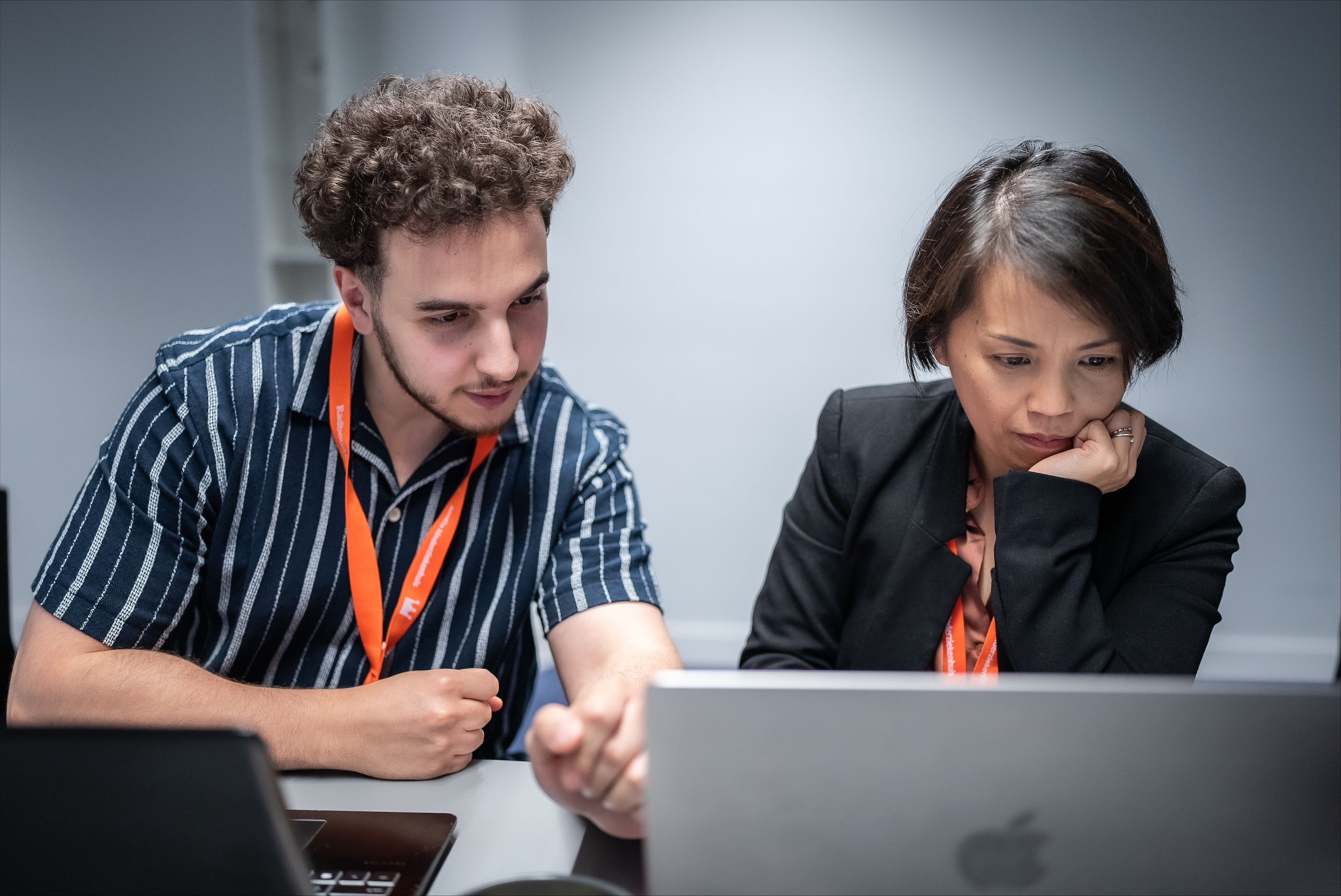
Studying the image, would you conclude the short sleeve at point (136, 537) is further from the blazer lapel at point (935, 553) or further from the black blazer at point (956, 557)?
the blazer lapel at point (935, 553)

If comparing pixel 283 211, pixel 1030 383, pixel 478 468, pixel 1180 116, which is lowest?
pixel 478 468

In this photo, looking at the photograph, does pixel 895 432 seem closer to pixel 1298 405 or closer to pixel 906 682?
pixel 906 682

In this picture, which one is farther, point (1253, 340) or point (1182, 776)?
point (1253, 340)

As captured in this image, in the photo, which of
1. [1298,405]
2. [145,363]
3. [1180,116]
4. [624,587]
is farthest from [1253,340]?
[145,363]

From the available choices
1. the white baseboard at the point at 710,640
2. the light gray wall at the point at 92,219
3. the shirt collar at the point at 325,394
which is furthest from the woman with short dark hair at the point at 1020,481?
the white baseboard at the point at 710,640

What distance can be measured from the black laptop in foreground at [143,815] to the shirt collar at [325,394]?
0.83 m

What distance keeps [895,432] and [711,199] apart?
1704 mm

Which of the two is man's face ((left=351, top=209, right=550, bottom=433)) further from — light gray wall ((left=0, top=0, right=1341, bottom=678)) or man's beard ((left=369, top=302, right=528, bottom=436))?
light gray wall ((left=0, top=0, right=1341, bottom=678))

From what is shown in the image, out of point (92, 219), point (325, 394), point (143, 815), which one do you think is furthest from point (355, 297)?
point (92, 219)

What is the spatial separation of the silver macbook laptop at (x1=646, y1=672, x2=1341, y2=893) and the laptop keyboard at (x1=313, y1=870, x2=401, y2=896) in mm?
312

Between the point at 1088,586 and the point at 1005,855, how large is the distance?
0.68 metres

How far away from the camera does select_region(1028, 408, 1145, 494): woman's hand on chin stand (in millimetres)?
1232

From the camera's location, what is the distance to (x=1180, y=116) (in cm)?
272

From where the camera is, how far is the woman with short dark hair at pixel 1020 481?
3.84 feet
